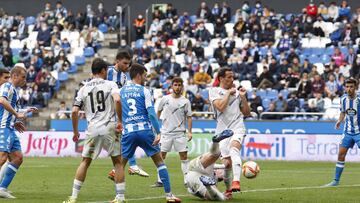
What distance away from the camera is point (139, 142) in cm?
1512

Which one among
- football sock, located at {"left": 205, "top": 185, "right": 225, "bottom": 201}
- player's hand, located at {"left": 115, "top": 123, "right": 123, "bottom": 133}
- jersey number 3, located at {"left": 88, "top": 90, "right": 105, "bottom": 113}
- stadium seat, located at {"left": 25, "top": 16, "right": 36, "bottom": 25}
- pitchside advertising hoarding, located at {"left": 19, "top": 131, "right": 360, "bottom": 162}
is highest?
stadium seat, located at {"left": 25, "top": 16, "right": 36, "bottom": 25}

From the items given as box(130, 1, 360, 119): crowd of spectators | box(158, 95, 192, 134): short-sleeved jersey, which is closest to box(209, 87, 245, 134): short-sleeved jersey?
box(158, 95, 192, 134): short-sleeved jersey

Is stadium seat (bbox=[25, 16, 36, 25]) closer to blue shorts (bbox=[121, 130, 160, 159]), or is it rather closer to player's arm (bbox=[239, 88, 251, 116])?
player's arm (bbox=[239, 88, 251, 116])

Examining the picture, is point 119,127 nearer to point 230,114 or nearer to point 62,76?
Answer: point 230,114

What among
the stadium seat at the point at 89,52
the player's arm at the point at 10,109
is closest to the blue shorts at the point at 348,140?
Answer: the player's arm at the point at 10,109

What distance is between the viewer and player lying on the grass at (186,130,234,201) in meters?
15.3

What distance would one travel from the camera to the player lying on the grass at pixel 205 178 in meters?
15.3

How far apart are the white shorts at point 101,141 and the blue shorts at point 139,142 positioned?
0.59 meters

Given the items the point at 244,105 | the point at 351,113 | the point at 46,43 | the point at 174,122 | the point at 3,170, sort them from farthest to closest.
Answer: the point at 46,43 < the point at 174,122 < the point at 351,113 < the point at 3,170 < the point at 244,105

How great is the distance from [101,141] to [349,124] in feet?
24.7

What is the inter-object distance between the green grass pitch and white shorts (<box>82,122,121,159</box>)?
1.23m

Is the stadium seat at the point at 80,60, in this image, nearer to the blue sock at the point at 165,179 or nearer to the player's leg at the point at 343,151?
the player's leg at the point at 343,151

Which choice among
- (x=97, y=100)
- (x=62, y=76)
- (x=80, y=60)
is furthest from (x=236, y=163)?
(x=80, y=60)

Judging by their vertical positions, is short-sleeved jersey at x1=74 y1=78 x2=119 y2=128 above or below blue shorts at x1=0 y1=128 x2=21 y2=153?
above
